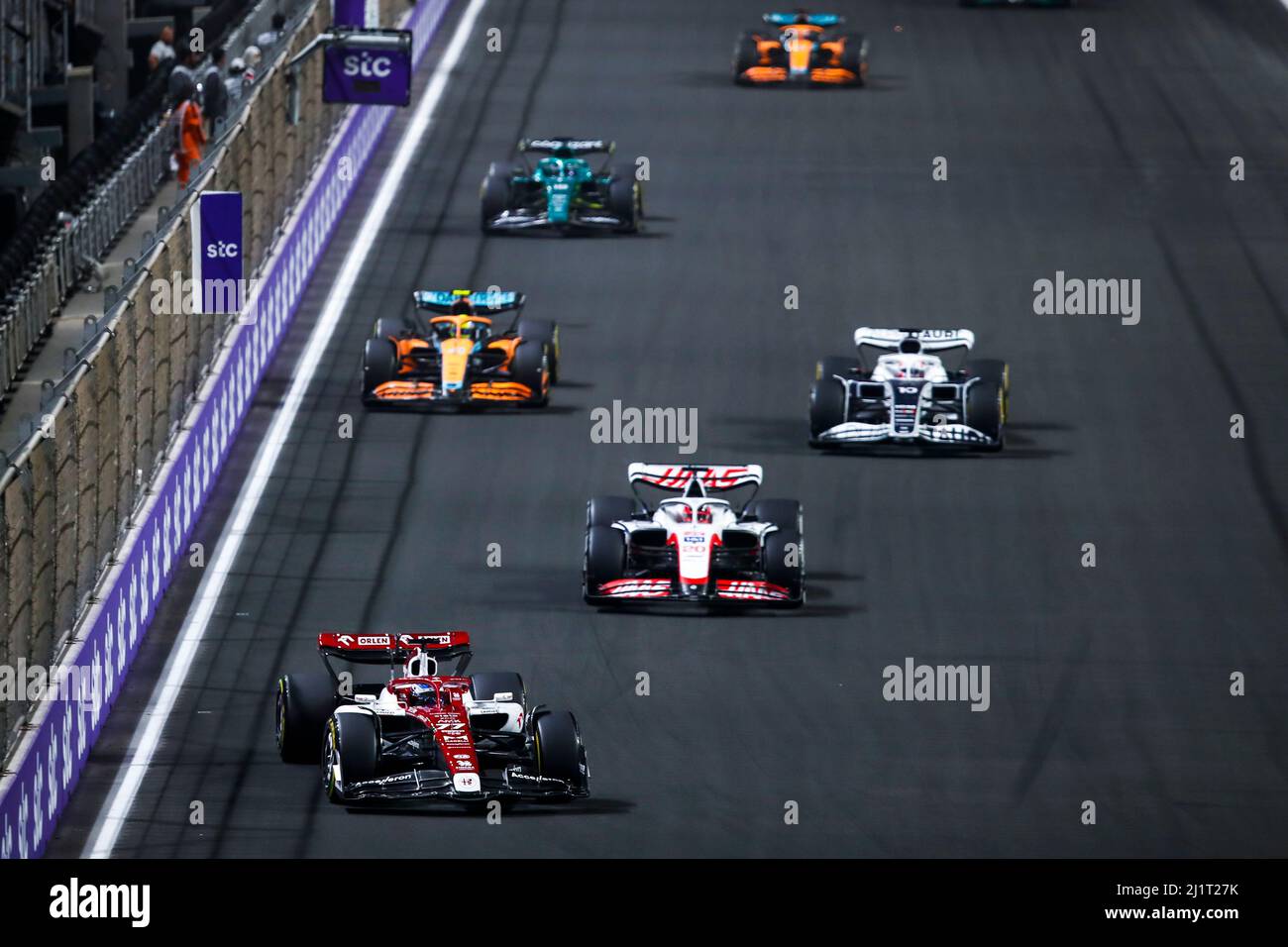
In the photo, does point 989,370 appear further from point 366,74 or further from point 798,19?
point 798,19

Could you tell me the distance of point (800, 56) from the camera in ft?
161

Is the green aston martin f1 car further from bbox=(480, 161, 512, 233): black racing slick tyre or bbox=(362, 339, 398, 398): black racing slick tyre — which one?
bbox=(362, 339, 398, 398): black racing slick tyre

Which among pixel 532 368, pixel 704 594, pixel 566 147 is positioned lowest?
pixel 704 594

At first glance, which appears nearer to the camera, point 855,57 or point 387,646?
point 387,646

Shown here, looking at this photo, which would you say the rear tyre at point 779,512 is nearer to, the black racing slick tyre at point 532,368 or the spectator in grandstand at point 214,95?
the black racing slick tyre at point 532,368

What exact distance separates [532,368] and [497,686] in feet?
34.7

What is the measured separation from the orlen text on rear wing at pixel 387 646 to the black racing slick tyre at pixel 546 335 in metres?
10.4

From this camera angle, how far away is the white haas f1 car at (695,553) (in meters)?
25.6

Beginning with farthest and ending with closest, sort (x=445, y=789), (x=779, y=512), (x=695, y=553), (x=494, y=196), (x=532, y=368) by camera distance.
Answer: (x=494, y=196) < (x=532, y=368) < (x=779, y=512) < (x=695, y=553) < (x=445, y=789)

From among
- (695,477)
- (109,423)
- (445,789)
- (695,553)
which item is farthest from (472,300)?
(445,789)

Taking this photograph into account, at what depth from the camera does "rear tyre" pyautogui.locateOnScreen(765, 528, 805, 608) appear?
84.4ft

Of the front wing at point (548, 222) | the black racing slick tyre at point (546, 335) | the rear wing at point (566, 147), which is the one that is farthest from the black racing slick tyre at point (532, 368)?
the front wing at point (548, 222)

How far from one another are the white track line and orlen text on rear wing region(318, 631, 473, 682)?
163cm

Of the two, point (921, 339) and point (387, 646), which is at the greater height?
point (921, 339)
